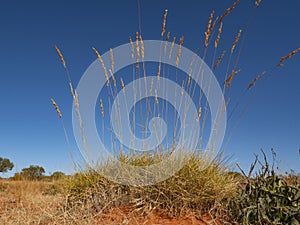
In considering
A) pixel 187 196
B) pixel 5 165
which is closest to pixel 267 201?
pixel 187 196

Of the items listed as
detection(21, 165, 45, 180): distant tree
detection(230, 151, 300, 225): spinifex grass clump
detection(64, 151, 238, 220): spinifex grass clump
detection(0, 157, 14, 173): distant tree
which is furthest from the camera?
detection(0, 157, 14, 173): distant tree

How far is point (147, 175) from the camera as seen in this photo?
3.32 m

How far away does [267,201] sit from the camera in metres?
2.82

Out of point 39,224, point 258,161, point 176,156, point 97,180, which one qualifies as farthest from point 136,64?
point 39,224

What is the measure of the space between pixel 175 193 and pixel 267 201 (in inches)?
33.9

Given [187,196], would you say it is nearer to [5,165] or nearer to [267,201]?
[267,201]

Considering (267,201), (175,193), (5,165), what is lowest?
(267,201)

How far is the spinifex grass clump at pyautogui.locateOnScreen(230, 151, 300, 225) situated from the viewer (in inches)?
106

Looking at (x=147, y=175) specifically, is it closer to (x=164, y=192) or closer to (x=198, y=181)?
(x=164, y=192)

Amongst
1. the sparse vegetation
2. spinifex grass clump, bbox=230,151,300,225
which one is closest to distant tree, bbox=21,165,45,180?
the sparse vegetation

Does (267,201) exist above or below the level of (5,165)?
below

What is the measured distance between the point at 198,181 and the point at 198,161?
0.26 m

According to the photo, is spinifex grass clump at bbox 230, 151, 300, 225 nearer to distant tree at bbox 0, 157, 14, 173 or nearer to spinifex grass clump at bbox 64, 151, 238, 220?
spinifex grass clump at bbox 64, 151, 238, 220

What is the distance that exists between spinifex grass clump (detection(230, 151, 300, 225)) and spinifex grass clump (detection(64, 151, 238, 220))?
226 mm
